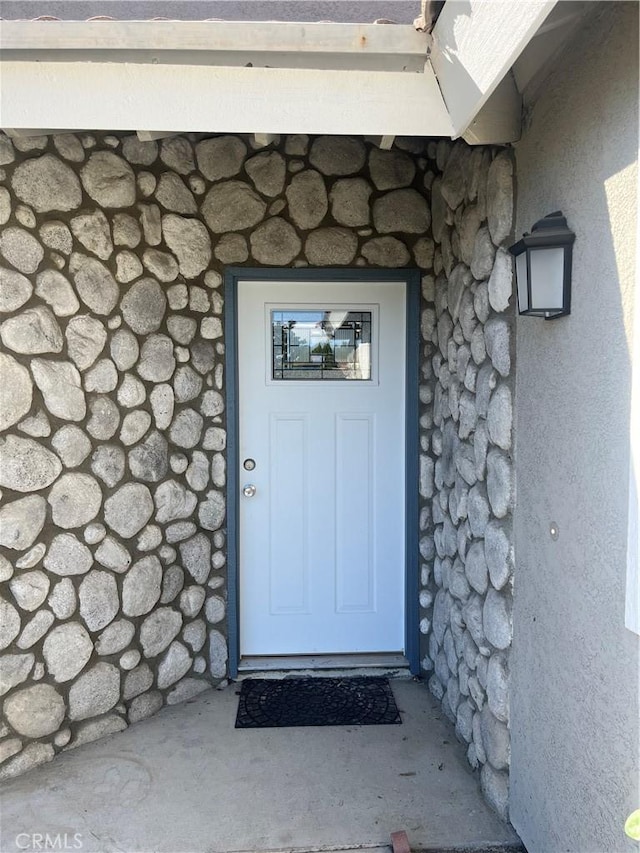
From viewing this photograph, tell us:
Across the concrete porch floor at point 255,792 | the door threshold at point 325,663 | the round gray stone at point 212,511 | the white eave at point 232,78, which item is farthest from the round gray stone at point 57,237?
the door threshold at point 325,663

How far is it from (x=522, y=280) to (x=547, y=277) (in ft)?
0.39

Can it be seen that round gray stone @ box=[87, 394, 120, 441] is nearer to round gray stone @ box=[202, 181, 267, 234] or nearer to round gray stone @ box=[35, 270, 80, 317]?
round gray stone @ box=[35, 270, 80, 317]

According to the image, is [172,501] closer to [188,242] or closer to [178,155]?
[188,242]

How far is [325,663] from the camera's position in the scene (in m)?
2.90

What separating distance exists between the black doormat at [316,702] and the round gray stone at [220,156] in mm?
2455

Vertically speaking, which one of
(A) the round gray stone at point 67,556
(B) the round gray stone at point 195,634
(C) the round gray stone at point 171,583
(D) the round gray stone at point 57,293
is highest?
(D) the round gray stone at point 57,293

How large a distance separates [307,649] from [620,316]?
2.31m

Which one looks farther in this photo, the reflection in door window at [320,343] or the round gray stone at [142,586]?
the reflection in door window at [320,343]

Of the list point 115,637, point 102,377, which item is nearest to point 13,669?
point 115,637

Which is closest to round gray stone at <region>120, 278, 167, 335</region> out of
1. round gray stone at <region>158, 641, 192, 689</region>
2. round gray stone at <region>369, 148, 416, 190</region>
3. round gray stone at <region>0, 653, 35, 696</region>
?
round gray stone at <region>369, 148, 416, 190</region>

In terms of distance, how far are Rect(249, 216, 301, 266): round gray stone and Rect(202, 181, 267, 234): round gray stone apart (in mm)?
66

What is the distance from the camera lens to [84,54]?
1.61 metres

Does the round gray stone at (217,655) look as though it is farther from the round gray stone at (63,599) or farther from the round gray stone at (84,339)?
the round gray stone at (84,339)

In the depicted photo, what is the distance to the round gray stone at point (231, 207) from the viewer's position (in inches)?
104
